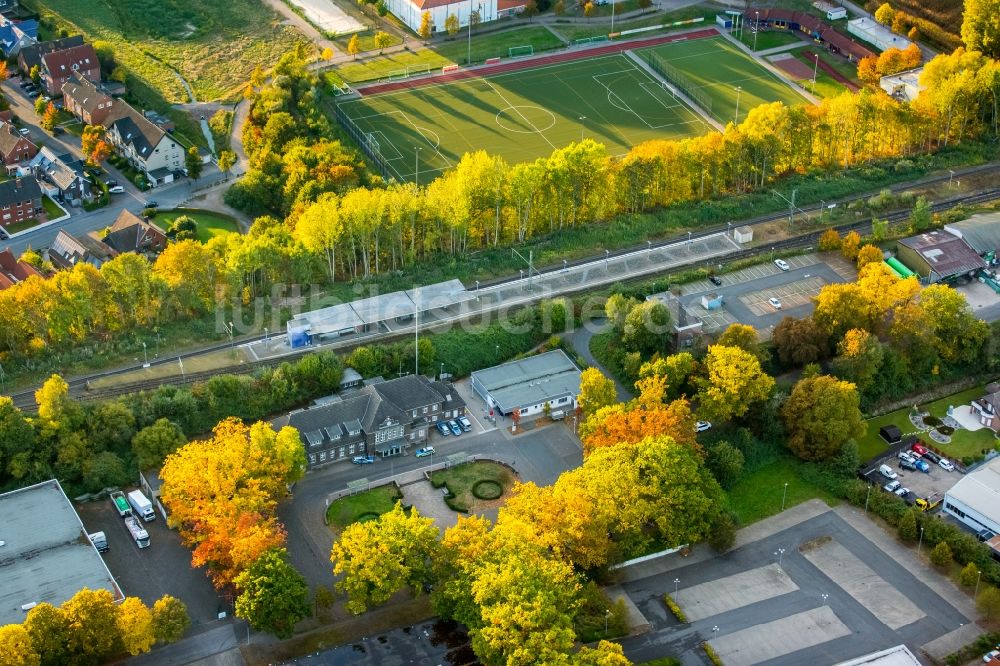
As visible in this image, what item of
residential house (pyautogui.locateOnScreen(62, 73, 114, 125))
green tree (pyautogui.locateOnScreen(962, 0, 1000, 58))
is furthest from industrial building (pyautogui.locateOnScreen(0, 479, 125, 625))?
green tree (pyautogui.locateOnScreen(962, 0, 1000, 58))

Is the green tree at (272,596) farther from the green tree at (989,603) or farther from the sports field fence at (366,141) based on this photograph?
the sports field fence at (366,141)

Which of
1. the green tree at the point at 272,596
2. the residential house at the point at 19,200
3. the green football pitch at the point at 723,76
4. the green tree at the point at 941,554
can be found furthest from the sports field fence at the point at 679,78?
the green tree at the point at 272,596

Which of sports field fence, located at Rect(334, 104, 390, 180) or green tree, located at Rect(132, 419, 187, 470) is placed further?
sports field fence, located at Rect(334, 104, 390, 180)

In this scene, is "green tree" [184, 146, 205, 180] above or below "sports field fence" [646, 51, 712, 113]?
below

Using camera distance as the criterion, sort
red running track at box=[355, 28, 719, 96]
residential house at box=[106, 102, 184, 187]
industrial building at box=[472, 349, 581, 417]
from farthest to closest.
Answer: red running track at box=[355, 28, 719, 96]
residential house at box=[106, 102, 184, 187]
industrial building at box=[472, 349, 581, 417]

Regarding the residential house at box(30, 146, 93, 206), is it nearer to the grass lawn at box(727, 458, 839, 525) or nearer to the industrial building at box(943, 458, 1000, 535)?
the grass lawn at box(727, 458, 839, 525)

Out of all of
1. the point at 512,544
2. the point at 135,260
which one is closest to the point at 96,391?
the point at 135,260

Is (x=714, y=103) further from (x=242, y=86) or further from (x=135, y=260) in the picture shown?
(x=135, y=260)
